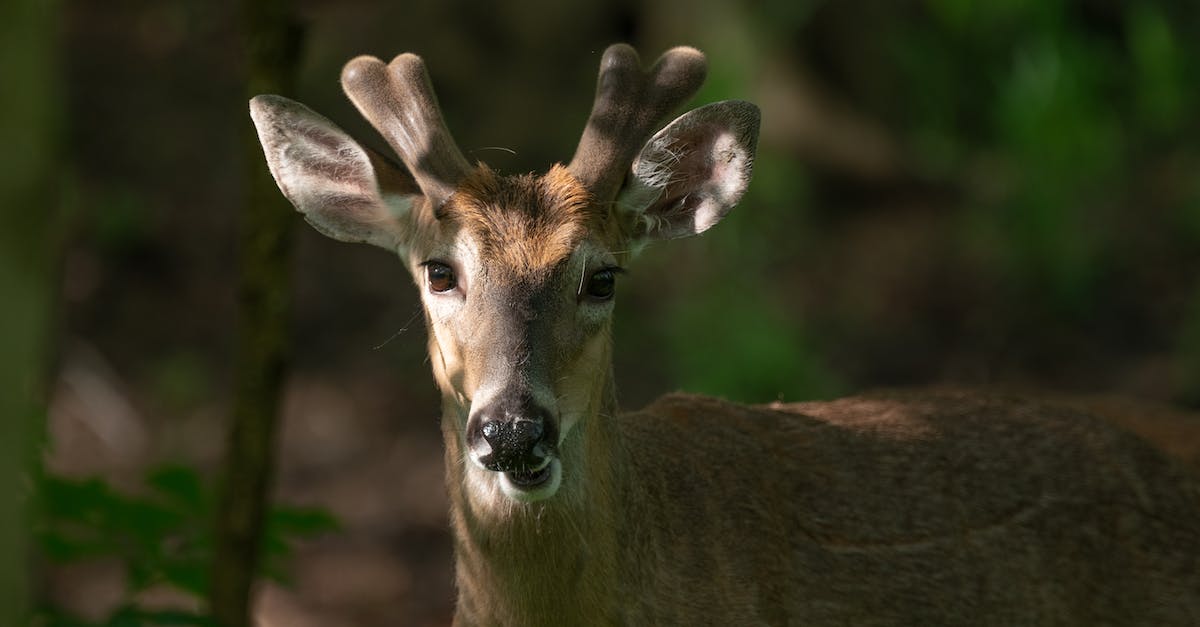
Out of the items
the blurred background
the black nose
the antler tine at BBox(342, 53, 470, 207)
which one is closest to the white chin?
the black nose

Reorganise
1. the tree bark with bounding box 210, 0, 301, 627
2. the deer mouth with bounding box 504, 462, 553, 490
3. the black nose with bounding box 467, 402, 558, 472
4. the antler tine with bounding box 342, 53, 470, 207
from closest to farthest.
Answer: the black nose with bounding box 467, 402, 558, 472 < the deer mouth with bounding box 504, 462, 553, 490 < the antler tine with bounding box 342, 53, 470, 207 < the tree bark with bounding box 210, 0, 301, 627

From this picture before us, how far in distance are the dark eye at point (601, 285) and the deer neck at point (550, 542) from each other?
0.71 ft

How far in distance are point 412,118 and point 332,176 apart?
1.18 feet

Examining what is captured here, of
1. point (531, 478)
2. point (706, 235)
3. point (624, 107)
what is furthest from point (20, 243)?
point (706, 235)

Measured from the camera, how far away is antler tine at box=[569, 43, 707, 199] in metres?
4.31

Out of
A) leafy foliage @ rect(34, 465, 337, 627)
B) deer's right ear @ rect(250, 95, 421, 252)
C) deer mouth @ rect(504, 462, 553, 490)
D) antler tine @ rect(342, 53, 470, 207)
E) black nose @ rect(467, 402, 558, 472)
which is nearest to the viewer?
black nose @ rect(467, 402, 558, 472)

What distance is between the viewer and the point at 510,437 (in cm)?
364

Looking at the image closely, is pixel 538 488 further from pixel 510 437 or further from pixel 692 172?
pixel 692 172

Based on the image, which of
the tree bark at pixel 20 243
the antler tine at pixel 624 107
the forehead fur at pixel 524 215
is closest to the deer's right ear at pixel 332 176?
the forehead fur at pixel 524 215

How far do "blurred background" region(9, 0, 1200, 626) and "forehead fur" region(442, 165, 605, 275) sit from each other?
4.47 metres

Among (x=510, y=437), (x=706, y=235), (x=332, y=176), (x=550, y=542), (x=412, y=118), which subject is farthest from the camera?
(x=706, y=235)

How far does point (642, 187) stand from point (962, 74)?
7.22 meters

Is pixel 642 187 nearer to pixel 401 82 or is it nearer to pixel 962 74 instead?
pixel 401 82

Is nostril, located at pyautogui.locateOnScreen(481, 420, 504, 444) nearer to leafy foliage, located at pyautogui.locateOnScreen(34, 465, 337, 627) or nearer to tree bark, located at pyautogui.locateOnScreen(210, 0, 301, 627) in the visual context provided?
leafy foliage, located at pyautogui.locateOnScreen(34, 465, 337, 627)
